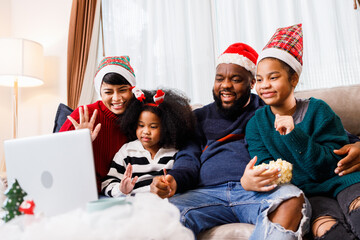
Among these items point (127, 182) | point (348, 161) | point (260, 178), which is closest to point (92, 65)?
point (127, 182)

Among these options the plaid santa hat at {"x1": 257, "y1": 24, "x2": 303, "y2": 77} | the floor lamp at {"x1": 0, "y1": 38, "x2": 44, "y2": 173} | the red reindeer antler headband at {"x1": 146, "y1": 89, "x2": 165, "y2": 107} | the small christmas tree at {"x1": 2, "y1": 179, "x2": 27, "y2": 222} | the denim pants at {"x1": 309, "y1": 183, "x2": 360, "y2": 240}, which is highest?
the floor lamp at {"x1": 0, "y1": 38, "x2": 44, "y2": 173}

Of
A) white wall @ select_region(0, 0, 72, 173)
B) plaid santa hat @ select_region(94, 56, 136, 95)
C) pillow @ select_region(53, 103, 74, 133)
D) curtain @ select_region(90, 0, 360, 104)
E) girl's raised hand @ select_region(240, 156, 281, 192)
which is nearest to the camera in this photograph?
girl's raised hand @ select_region(240, 156, 281, 192)

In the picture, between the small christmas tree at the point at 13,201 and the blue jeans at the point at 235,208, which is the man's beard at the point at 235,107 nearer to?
the blue jeans at the point at 235,208

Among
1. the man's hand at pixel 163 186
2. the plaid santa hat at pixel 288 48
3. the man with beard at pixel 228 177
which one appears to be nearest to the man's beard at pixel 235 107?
the man with beard at pixel 228 177

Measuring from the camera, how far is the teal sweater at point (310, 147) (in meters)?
1.26

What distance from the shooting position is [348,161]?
1278mm

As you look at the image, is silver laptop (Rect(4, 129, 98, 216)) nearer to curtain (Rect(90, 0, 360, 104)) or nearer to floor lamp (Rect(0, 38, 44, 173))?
curtain (Rect(90, 0, 360, 104))

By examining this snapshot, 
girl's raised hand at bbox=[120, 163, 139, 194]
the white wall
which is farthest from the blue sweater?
the white wall

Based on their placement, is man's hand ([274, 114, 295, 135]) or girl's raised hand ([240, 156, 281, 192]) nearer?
girl's raised hand ([240, 156, 281, 192])

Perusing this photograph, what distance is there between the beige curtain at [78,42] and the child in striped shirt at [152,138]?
1.65m

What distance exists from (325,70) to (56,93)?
8.83 ft

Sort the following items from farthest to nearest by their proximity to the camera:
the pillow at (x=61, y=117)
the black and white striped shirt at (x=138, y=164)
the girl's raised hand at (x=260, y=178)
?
the pillow at (x=61, y=117)
the black and white striped shirt at (x=138, y=164)
the girl's raised hand at (x=260, y=178)

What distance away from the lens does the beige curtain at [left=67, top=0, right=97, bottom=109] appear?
125 inches

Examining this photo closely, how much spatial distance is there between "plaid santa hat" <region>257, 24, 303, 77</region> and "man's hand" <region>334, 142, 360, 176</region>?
1.42 feet
